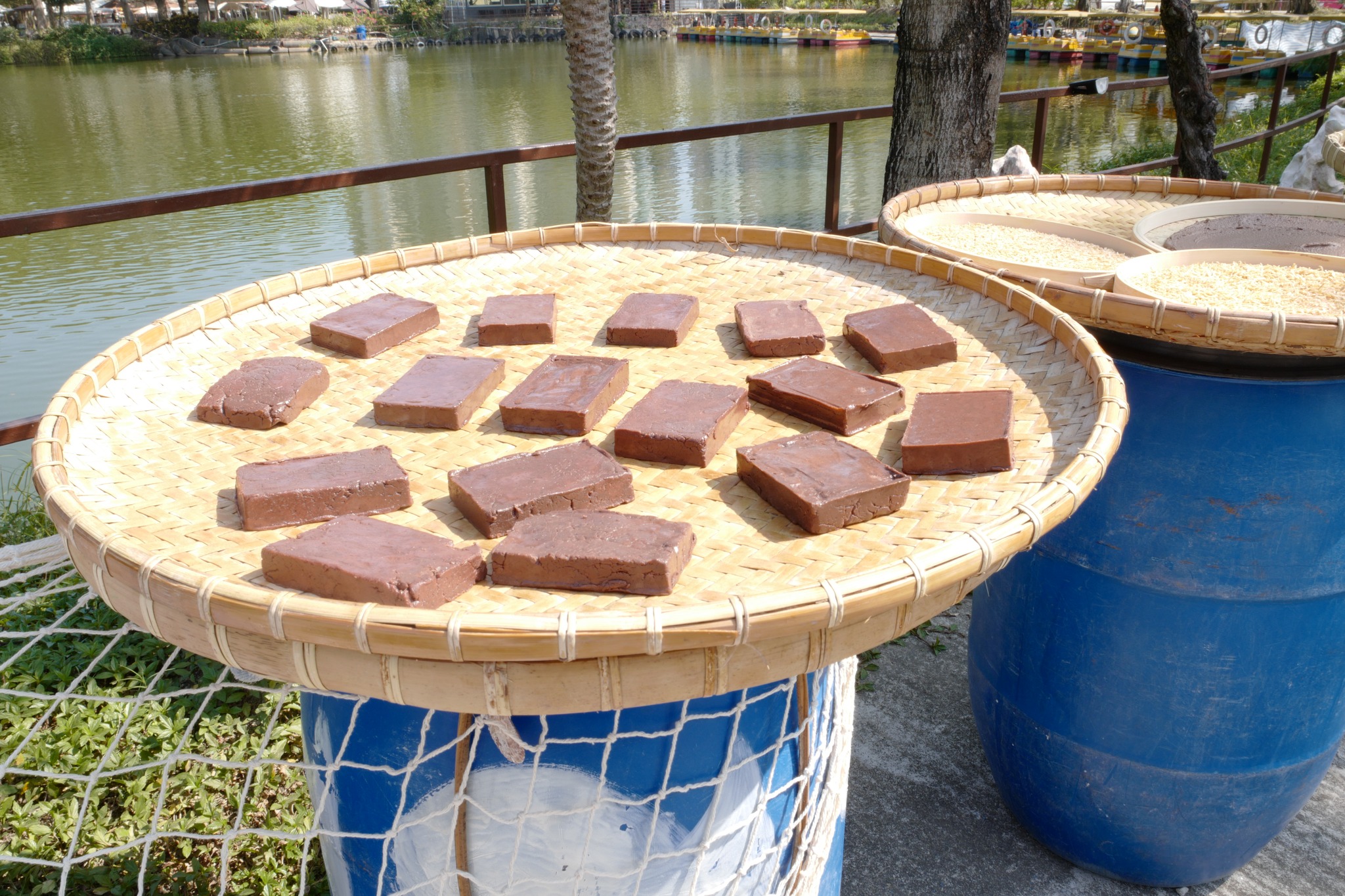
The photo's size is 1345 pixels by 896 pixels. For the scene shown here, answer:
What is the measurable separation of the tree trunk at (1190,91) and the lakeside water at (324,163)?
383cm

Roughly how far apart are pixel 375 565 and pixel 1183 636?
5.31 feet

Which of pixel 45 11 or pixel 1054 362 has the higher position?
pixel 45 11

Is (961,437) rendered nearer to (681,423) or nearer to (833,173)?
(681,423)

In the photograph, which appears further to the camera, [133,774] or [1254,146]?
[1254,146]

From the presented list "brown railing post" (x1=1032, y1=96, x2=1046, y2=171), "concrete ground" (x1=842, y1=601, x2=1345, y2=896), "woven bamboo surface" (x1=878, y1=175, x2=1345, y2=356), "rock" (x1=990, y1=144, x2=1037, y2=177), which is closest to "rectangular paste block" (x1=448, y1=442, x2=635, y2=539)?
"woven bamboo surface" (x1=878, y1=175, x2=1345, y2=356)

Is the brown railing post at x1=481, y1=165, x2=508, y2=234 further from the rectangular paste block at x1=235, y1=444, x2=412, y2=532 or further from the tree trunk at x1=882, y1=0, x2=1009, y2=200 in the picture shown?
the rectangular paste block at x1=235, y1=444, x2=412, y2=532

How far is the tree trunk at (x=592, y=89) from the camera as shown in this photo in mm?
4426

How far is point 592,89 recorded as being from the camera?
4484 mm

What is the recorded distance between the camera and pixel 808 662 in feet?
3.34

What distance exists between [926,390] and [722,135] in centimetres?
320

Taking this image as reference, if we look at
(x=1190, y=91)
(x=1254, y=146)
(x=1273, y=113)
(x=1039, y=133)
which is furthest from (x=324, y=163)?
(x=1254, y=146)

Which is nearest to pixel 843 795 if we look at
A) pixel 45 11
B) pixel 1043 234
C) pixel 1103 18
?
pixel 1043 234

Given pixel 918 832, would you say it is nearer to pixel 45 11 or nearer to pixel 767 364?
pixel 767 364

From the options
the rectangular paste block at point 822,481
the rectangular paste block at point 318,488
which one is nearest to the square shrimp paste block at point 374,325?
Answer: the rectangular paste block at point 318,488
